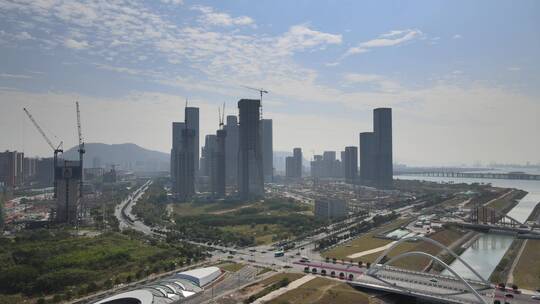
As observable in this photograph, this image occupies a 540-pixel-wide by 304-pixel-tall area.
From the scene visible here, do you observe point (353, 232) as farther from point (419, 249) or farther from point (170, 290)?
point (170, 290)

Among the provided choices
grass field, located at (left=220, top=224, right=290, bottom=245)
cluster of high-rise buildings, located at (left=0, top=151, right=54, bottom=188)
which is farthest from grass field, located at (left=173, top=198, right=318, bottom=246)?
cluster of high-rise buildings, located at (left=0, top=151, right=54, bottom=188)

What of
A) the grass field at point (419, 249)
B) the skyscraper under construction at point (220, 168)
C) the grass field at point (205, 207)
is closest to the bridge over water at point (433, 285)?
the grass field at point (419, 249)

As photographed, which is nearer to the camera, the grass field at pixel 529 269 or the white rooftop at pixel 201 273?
the white rooftop at pixel 201 273

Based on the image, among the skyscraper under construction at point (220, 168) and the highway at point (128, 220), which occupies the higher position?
the skyscraper under construction at point (220, 168)

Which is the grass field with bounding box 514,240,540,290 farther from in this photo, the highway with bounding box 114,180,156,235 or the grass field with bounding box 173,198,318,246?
the highway with bounding box 114,180,156,235

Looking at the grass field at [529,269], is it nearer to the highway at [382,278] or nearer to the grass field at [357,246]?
the highway at [382,278]

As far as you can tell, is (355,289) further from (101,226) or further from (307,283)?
(101,226)
